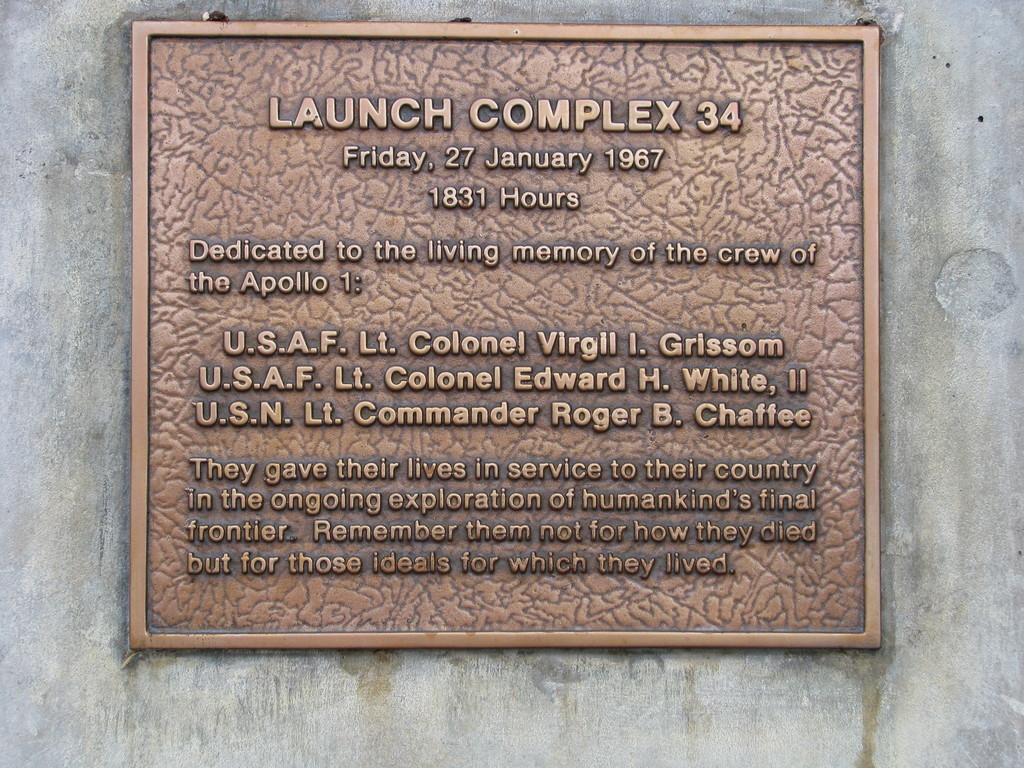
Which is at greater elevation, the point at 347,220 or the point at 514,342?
the point at 347,220

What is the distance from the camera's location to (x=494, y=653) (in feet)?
8.26

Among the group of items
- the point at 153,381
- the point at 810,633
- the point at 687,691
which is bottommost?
the point at 687,691

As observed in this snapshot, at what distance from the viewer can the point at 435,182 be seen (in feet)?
8.32

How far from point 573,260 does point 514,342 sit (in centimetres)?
33

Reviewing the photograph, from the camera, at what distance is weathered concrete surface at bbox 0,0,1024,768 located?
249cm

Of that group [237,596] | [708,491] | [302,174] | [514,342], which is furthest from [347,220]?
[708,491]

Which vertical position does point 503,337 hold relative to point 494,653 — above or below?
above

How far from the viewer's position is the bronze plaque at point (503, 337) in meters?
2.48

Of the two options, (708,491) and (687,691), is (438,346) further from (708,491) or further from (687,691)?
(687,691)

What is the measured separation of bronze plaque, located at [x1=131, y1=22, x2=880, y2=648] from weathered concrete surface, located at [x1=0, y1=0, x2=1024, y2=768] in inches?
5.1

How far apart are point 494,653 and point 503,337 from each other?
1.04m

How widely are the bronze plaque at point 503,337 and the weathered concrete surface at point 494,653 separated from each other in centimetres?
13

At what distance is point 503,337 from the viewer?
2514 millimetres

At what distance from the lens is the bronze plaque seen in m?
2.48
